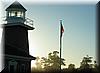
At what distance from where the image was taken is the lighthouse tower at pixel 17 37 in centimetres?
3253

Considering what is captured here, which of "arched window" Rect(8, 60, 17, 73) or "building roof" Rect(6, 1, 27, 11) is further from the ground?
"building roof" Rect(6, 1, 27, 11)

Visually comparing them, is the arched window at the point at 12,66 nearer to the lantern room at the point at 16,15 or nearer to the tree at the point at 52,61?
the lantern room at the point at 16,15

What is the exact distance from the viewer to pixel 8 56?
3084 centimetres

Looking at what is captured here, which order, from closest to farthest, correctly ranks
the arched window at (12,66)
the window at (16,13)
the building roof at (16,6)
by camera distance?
the arched window at (12,66)
the window at (16,13)
the building roof at (16,6)

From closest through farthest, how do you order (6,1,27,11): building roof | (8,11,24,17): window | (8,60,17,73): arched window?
(8,60,17,73): arched window < (8,11,24,17): window < (6,1,27,11): building roof

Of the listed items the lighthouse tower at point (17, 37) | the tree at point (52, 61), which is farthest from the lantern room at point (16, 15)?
the tree at point (52, 61)

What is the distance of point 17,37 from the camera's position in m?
35.8

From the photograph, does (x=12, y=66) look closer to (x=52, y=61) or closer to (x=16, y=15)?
(x=16, y=15)

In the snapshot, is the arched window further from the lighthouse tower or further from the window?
the window

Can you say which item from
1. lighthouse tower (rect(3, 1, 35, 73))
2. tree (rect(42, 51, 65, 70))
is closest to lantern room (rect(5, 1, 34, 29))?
lighthouse tower (rect(3, 1, 35, 73))

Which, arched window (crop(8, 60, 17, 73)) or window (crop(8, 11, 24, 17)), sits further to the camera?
window (crop(8, 11, 24, 17))

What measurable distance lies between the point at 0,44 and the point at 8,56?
10.2 feet

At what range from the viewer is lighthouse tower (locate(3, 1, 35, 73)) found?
32.5 meters

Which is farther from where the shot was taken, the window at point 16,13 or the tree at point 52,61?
the tree at point 52,61
